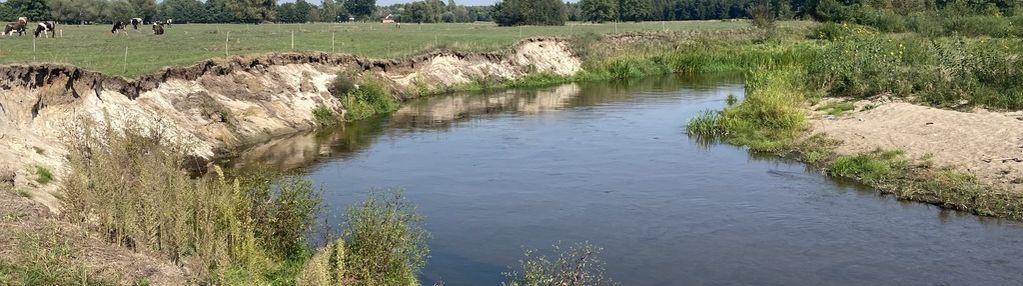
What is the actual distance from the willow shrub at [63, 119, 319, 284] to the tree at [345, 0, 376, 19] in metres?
149

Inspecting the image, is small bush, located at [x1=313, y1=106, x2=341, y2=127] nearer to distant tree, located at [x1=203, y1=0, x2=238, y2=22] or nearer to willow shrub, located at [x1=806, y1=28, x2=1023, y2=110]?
willow shrub, located at [x1=806, y1=28, x2=1023, y2=110]

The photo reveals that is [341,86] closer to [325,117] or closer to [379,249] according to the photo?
[325,117]

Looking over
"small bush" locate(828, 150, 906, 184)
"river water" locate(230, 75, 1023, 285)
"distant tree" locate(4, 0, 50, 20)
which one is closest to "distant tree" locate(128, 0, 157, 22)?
"distant tree" locate(4, 0, 50, 20)

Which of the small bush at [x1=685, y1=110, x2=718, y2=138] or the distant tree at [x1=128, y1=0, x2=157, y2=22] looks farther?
the distant tree at [x1=128, y1=0, x2=157, y2=22]

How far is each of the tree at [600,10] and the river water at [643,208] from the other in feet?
305

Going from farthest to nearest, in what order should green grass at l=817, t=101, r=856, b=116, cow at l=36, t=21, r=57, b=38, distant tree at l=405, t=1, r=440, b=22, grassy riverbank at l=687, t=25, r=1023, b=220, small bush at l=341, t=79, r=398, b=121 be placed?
distant tree at l=405, t=1, r=440, b=22 → cow at l=36, t=21, r=57, b=38 → small bush at l=341, t=79, r=398, b=121 → green grass at l=817, t=101, r=856, b=116 → grassy riverbank at l=687, t=25, r=1023, b=220

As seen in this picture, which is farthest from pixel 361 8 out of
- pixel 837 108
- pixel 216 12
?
pixel 837 108

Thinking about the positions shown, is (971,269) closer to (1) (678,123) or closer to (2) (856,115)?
(2) (856,115)

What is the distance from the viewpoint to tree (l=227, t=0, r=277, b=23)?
9914 centimetres

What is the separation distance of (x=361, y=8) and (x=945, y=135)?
475 feet

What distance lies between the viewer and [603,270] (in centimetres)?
1502

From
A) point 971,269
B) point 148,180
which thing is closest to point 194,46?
point 148,180

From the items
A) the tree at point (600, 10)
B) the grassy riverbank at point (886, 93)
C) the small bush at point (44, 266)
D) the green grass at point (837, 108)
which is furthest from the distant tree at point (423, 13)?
the small bush at point (44, 266)

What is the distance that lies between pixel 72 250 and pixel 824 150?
20392mm
